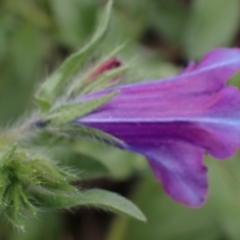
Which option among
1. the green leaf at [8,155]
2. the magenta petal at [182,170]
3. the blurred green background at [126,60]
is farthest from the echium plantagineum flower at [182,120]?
the blurred green background at [126,60]

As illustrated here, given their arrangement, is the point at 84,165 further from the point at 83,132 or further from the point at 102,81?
the point at 102,81

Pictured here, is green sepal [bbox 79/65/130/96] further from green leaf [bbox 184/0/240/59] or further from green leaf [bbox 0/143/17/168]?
green leaf [bbox 184/0/240/59]

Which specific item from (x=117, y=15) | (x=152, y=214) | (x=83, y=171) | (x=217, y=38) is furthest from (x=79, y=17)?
(x=83, y=171)

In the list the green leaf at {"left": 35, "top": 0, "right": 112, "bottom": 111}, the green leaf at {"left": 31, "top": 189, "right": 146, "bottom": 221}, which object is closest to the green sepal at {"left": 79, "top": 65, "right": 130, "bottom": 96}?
the green leaf at {"left": 35, "top": 0, "right": 112, "bottom": 111}

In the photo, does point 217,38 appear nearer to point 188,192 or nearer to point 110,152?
point 110,152

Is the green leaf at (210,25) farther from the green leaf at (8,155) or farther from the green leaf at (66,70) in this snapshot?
the green leaf at (8,155)

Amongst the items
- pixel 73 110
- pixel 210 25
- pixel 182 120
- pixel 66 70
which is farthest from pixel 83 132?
pixel 210 25
